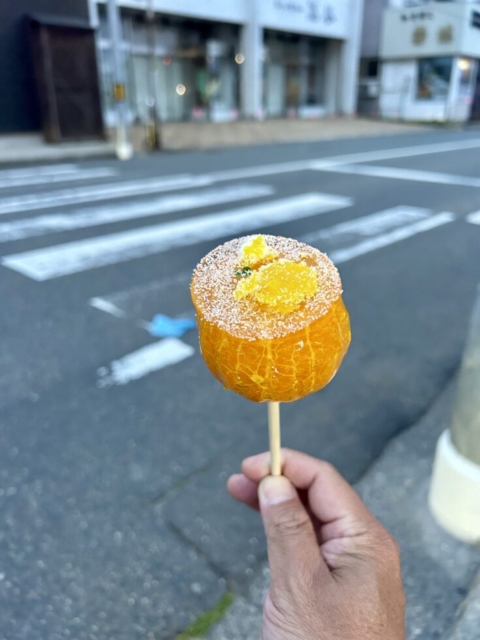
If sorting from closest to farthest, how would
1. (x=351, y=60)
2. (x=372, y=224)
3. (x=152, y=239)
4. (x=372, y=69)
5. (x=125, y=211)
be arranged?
(x=152, y=239) → (x=372, y=224) → (x=125, y=211) → (x=351, y=60) → (x=372, y=69)

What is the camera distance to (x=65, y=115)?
16.5 m

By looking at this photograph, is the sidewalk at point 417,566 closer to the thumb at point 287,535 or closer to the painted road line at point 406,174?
the thumb at point 287,535

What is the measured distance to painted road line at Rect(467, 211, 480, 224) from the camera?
814cm

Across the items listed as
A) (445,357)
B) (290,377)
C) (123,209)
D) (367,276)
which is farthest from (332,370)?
(123,209)

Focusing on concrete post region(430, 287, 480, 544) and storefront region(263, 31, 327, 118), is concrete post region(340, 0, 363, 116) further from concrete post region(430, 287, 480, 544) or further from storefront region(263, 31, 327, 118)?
concrete post region(430, 287, 480, 544)

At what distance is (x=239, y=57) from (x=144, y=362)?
27.8m

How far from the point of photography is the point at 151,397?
3.66 m

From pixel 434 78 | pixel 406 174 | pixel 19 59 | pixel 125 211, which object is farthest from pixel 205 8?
pixel 125 211

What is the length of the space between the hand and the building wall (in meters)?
17.6

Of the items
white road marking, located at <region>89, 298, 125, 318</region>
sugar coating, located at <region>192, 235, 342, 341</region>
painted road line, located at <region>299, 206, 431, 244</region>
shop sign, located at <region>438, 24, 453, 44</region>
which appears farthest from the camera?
shop sign, located at <region>438, 24, 453, 44</region>

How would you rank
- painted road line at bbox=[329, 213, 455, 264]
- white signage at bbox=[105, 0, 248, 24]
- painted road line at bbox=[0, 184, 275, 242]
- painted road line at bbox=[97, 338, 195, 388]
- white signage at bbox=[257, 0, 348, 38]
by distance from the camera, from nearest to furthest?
painted road line at bbox=[97, 338, 195, 388] < painted road line at bbox=[329, 213, 455, 264] < painted road line at bbox=[0, 184, 275, 242] < white signage at bbox=[105, 0, 248, 24] < white signage at bbox=[257, 0, 348, 38]

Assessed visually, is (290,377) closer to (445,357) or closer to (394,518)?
(394,518)

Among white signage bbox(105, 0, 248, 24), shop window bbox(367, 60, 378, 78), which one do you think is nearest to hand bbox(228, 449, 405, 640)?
white signage bbox(105, 0, 248, 24)

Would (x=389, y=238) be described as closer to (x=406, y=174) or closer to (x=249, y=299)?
(x=406, y=174)
